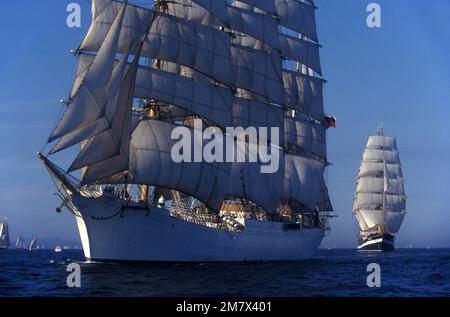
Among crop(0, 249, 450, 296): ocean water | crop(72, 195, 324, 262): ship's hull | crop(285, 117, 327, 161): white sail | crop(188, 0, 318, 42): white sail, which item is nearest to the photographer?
crop(0, 249, 450, 296): ocean water

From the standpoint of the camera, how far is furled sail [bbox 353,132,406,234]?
470 ft

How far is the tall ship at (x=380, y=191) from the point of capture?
143m

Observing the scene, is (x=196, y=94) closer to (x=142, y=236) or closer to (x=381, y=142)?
(x=142, y=236)

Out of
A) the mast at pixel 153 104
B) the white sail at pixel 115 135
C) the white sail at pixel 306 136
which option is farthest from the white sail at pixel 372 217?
the white sail at pixel 115 135

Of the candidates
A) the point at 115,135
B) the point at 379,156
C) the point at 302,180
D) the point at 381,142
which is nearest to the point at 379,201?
the point at 379,156

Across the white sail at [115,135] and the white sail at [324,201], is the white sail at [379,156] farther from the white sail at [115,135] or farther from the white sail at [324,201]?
the white sail at [115,135]

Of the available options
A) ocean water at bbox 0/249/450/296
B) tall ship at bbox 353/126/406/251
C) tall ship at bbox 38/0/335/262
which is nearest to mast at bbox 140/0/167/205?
tall ship at bbox 38/0/335/262

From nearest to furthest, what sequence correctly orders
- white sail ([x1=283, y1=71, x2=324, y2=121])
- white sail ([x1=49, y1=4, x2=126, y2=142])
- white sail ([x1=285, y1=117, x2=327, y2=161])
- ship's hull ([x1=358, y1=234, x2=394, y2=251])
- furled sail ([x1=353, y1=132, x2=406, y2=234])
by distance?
1. white sail ([x1=49, y1=4, x2=126, y2=142])
2. white sail ([x1=283, y1=71, x2=324, y2=121])
3. white sail ([x1=285, y1=117, x2=327, y2=161])
4. ship's hull ([x1=358, y1=234, x2=394, y2=251])
5. furled sail ([x1=353, y1=132, x2=406, y2=234])

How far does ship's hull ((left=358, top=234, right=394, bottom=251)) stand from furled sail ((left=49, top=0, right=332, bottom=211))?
55.2m

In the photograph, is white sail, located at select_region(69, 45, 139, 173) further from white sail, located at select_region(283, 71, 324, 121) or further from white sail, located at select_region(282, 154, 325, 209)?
white sail, located at select_region(283, 71, 324, 121)

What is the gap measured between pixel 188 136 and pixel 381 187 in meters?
92.5
